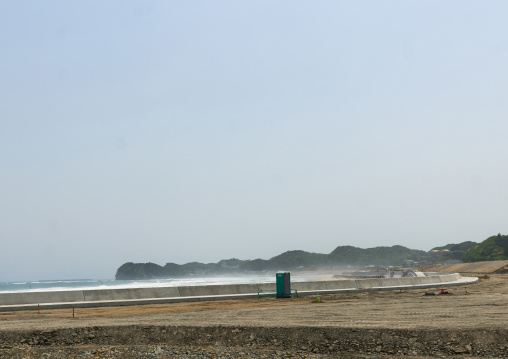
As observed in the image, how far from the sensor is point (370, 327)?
17.3m

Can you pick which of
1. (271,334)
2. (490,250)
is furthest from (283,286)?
(490,250)

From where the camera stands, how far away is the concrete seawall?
27.6 metres

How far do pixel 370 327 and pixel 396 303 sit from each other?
9956 mm

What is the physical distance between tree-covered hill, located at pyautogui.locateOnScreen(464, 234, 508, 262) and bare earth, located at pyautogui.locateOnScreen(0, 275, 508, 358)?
159 metres

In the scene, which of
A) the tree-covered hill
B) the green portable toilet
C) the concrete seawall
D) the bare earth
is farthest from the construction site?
the tree-covered hill

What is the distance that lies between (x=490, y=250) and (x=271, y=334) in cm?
17731

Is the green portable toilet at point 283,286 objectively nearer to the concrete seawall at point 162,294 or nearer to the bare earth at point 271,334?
the concrete seawall at point 162,294

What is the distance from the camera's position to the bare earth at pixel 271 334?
50.0 feet

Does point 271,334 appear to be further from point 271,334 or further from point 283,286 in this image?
point 283,286

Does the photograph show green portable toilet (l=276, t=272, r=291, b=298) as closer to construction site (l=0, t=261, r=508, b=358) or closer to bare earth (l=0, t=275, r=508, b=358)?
construction site (l=0, t=261, r=508, b=358)

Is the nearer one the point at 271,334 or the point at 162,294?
the point at 271,334

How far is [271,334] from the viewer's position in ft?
56.7

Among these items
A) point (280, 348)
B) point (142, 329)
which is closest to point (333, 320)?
point (280, 348)

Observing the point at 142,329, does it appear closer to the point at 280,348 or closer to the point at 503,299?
the point at 280,348
